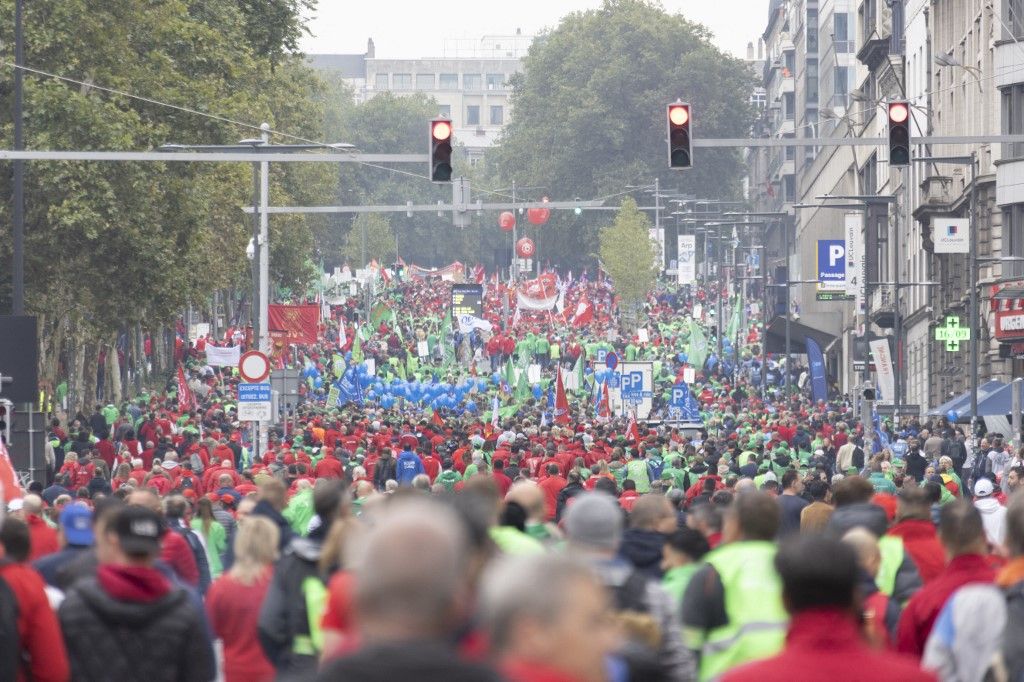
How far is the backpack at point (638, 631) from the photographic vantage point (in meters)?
6.57

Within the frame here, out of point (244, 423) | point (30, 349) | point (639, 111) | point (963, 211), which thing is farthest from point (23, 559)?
point (639, 111)

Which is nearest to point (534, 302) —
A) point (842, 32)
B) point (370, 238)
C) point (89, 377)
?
point (89, 377)

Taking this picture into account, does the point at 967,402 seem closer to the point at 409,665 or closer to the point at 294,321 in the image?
the point at 294,321

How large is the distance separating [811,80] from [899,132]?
104 meters

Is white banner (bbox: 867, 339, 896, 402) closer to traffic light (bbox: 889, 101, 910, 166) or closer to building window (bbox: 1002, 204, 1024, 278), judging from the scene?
building window (bbox: 1002, 204, 1024, 278)

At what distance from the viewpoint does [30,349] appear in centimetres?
2616

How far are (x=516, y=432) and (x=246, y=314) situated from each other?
62.3 metres

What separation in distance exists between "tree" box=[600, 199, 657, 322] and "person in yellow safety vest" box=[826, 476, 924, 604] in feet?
287

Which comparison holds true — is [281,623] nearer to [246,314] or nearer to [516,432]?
[516,432]

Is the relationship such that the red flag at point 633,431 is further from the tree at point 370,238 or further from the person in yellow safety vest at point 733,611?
the tree at point 370,238

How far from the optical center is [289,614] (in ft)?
29.1

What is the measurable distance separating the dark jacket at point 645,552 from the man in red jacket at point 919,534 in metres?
1.86

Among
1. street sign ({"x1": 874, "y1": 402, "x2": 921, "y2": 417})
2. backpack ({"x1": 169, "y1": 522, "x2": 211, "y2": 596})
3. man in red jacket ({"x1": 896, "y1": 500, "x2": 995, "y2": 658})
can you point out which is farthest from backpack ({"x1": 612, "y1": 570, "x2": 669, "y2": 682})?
street sign ({"x1": 874, "y1": 402, "x2": 921, "y2": 417})

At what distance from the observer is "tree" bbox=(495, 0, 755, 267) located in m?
120
